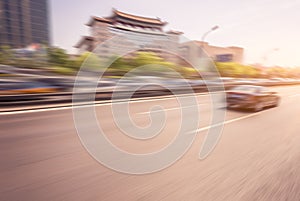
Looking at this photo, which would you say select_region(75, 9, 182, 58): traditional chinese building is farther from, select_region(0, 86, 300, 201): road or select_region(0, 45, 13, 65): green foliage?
select_region(0, 86, 300, 201): road

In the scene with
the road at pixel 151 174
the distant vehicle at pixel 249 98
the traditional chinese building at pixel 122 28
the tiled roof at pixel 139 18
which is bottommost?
the road at pixel 151 174

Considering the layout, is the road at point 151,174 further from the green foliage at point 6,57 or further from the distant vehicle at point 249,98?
the green foliage at point 6,57

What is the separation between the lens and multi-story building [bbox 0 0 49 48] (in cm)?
8819

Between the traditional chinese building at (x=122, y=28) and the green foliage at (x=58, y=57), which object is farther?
the traditional chinese building at (x=122, y=28)

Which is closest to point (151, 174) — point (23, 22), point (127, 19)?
point (127, 19)

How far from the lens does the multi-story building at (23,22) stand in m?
88.2

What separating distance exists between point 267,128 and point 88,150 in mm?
5192

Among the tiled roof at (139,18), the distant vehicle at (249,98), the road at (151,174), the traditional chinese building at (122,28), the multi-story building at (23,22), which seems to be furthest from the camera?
the multi-story building at (23,22)

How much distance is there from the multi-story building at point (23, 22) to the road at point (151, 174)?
99605mm

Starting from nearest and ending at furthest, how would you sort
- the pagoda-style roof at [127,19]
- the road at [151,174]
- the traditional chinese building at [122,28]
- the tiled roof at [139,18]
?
the road at [151,174], the traditional chinese building at [122,28], the pagoda-style roof at [127,19], the tiled roof at [139,18]

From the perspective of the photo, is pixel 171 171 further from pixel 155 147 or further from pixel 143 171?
pixel 155 147

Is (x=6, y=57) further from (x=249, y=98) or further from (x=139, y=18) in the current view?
(x=139, y=18)

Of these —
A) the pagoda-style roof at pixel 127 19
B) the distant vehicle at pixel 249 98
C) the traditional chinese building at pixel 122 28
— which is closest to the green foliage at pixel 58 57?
the traditional chinese building at pixel 122 28

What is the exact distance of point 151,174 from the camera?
3.40 m
